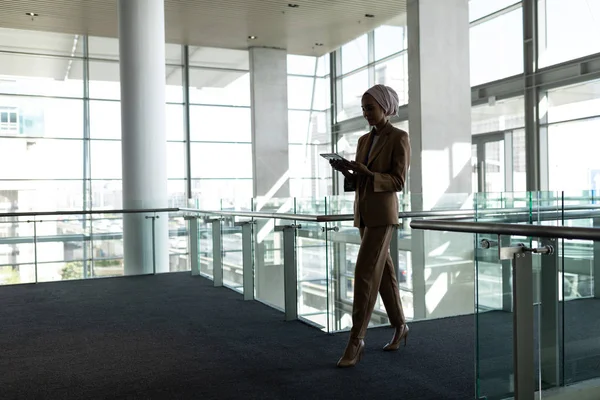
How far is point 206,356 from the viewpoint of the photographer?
4.19m

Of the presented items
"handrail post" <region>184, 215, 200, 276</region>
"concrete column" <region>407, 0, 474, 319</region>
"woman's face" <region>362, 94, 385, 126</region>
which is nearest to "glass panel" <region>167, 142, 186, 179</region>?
"handrail post" <region>184, 215, 200, 276</region>

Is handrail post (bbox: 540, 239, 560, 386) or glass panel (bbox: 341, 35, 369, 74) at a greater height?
glass panel (bbox: 341, 35, 369, 74)

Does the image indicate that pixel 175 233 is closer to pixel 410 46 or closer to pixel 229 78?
pixel 229 78

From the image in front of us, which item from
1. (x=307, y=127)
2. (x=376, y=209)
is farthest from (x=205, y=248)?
(x=307, y=127)

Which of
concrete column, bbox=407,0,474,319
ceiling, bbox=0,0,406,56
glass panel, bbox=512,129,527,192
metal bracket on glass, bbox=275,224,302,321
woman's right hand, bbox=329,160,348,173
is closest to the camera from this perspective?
woman's right hand, bbox=329,160,348,173

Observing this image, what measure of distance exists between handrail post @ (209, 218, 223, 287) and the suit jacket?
12.9 ft

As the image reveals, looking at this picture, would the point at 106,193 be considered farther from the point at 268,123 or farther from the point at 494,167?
the point at 494,167

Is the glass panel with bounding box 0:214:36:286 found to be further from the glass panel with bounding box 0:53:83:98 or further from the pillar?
the pillar

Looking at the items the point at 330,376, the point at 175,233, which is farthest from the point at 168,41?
the point at 330,376

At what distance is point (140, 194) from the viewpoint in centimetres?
925

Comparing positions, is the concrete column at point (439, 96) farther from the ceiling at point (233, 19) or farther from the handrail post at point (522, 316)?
the handrail post at point (522, 316)

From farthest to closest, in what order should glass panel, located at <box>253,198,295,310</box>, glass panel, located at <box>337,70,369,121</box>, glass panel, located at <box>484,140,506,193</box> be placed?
glass panel, located at <box>337,70,369,121</box>, glass panel, located at <box>484,140,506,193</box>, glass panel, located at <box>253,198,295,310</box>

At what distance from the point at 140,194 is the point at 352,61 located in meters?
10.3

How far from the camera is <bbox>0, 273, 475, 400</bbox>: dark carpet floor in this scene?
11.3ft
